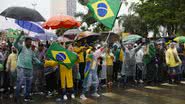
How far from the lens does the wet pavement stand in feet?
32.9

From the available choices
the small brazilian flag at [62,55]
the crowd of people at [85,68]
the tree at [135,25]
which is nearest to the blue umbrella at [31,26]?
the crowd of people at [85,68]

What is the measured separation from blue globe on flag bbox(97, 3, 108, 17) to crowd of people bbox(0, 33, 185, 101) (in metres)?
0.99

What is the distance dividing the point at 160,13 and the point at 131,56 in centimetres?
2491

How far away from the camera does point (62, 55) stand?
397 inches

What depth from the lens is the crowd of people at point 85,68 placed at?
32.2 ft

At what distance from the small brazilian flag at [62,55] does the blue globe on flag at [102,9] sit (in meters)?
1.39

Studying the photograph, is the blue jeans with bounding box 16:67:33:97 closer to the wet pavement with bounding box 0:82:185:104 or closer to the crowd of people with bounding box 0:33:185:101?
the crowd of people with bounding box 0:33:185:101

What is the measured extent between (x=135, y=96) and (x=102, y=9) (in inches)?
111

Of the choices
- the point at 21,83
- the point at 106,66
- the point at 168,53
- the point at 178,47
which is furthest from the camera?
the point at 178,47

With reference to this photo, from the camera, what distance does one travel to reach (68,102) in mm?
9977

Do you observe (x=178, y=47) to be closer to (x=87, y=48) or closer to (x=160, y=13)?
(x=87, y=48)

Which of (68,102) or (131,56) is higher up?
(131,56)

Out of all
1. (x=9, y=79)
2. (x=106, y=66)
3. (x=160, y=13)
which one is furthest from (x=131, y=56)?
(x=160, y=13)

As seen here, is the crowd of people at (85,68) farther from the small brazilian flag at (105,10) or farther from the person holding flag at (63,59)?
the small brazilian flag at (105,10)
